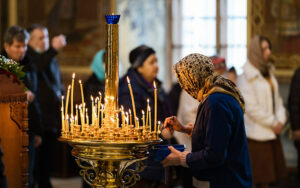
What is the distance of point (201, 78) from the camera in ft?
13.2

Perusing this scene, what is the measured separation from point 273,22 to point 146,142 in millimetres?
5746

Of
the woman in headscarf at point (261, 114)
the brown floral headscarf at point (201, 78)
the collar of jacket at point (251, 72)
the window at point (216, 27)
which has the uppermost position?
the window at point (216, 27)

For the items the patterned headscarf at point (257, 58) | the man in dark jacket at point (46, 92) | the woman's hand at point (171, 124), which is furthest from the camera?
the patterned headscarf at point (257, 58)

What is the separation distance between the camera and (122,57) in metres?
9.85

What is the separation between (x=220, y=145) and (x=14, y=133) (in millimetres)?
A: 1760

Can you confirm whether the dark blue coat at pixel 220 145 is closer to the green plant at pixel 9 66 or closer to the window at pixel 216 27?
the green plant at pixel 9 66

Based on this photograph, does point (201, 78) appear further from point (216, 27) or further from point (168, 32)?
point (168, 32)

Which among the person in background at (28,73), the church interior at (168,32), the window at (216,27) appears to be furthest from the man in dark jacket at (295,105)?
the person in background at (28,73)

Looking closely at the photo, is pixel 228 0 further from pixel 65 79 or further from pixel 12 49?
pixel 12 49

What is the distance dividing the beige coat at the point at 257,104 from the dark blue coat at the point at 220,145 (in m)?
2.88

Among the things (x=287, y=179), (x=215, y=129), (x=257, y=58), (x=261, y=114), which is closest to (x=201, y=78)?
(x=215, y=129)

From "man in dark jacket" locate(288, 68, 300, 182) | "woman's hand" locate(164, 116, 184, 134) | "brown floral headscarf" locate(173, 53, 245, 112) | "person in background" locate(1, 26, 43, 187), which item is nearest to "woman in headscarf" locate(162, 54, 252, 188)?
"brown floral headscarf" locate(173, 53, 245, 112)

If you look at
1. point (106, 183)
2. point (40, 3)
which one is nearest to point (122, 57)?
point (40, 3)

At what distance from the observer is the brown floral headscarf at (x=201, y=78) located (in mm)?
3984
